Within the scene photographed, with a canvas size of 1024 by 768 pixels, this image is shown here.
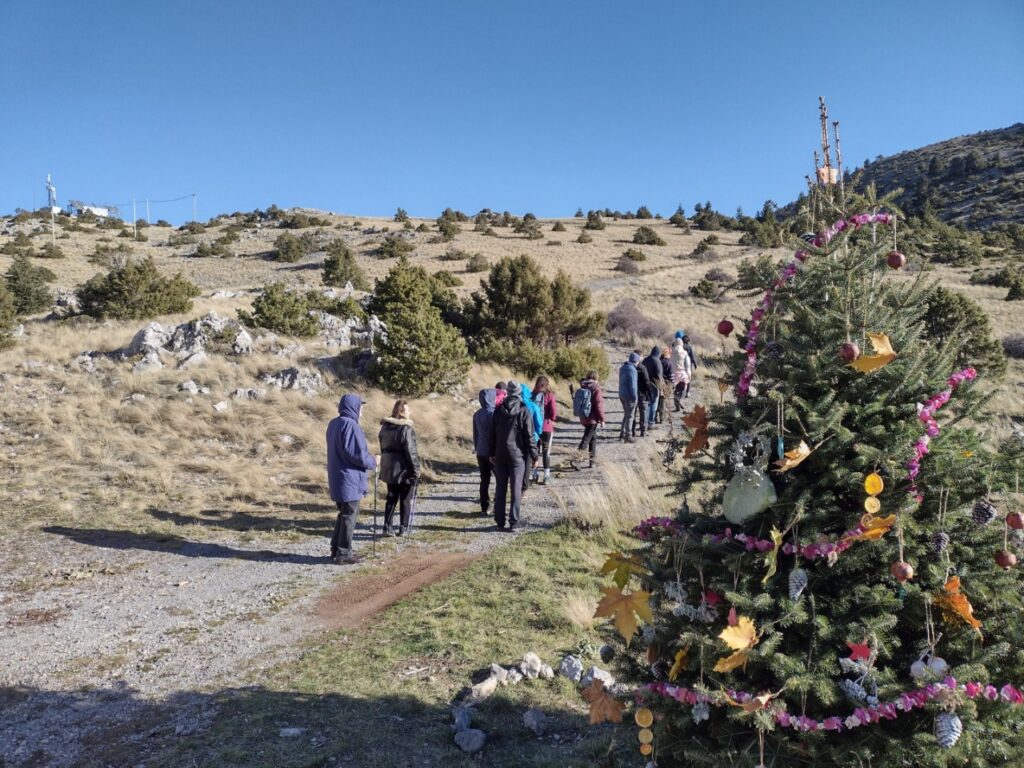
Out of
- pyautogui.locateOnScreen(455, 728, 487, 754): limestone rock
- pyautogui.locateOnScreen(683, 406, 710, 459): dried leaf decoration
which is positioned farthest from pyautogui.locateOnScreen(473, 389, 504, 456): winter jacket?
pyautogui.locateOnScreen(683, 406, 710, 459): dried leaf decoration

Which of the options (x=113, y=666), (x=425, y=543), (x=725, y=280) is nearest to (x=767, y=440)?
(x=113, y=666)

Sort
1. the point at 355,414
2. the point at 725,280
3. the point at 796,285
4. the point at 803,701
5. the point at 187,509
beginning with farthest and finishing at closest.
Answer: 1. the point at 725,280
2. the point at 187,509
3. the point at 355,414
4. the point at 796,285
5. the point at 803,701

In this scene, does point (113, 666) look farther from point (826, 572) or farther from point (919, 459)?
point (919, 459)

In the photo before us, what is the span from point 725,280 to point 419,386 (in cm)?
2634

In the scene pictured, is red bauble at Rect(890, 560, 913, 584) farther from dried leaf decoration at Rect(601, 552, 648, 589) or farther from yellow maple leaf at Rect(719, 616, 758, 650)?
dried leaf decoration at Rect(601, 552, 648, 589)

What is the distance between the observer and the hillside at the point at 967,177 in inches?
2256

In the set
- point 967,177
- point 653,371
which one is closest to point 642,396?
point 653,371

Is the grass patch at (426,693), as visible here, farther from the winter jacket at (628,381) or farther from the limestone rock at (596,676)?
the winter jacket at (628,381)

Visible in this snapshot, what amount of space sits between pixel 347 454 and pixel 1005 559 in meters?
5.94

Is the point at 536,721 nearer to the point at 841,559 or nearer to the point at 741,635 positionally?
the point at 741,635

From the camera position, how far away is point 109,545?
8.09m

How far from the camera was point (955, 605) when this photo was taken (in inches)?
99.7

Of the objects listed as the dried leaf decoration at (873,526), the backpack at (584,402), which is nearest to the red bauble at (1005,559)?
the dried leaf decoration at (873,526)

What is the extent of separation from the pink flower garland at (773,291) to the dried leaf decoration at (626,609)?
3.24 feet
